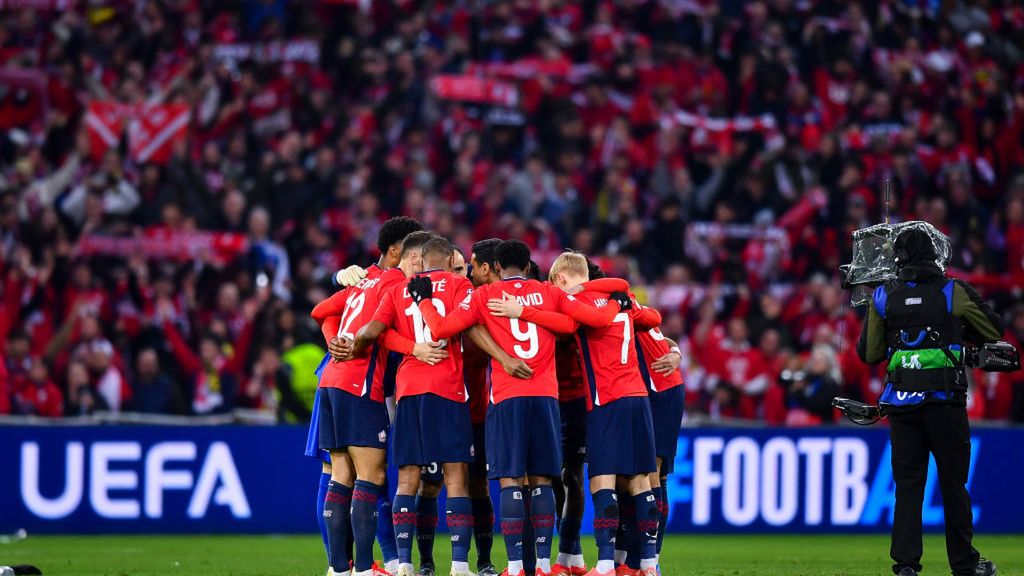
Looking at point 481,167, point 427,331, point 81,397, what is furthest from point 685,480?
point 481,167

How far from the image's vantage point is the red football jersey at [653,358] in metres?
10.1

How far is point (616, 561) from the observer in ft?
32.2

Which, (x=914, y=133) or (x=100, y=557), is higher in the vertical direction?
(x=914, y=133)

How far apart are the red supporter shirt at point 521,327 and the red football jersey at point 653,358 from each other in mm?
934

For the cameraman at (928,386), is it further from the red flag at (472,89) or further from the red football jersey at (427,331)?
the red flag at (472,89)

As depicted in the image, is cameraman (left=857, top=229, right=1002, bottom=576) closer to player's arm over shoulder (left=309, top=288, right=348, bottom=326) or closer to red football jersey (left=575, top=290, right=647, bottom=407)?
red football jersey (left=575, top=290, right=647, bottom=407)

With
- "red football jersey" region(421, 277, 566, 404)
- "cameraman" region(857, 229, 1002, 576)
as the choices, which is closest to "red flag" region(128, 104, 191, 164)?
"red football jersey" region(421, 277, 566, 404)

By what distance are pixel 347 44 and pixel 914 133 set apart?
808cm

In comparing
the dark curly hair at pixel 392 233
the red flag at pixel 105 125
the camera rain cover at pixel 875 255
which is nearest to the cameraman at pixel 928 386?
the camera rain cover at pixel 875 255

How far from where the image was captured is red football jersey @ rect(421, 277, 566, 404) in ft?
30.2

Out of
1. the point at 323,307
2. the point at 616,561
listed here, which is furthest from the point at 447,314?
the point at 616,561

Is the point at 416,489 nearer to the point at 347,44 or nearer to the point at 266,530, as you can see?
the point at 266,530

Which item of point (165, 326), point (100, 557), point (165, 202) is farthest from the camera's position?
point (165, 202)

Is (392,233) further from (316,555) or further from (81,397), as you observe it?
(81,397)
